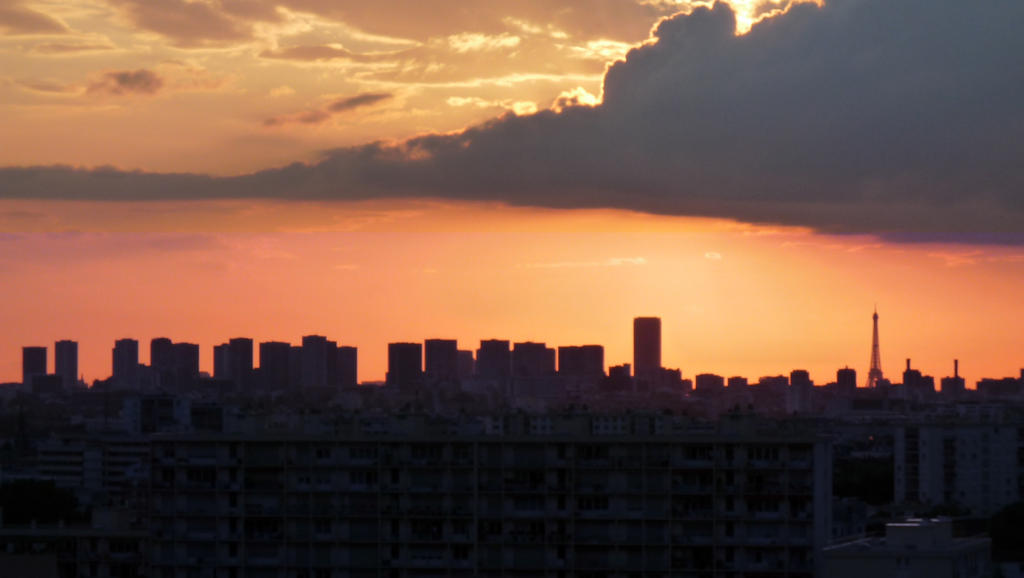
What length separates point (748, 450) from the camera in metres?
63.7

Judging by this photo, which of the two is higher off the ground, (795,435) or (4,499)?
(795,435)

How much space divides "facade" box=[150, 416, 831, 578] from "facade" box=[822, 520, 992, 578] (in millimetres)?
2708

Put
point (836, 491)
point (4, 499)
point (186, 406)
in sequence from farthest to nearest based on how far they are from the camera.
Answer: point (186, 406)
point (836, 491)
point (4, 499)

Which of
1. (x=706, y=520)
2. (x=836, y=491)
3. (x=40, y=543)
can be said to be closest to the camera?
(x=706, y=520)

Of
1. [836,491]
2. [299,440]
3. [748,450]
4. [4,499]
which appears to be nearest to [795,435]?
[748,450]

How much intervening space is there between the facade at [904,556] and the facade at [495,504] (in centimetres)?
271

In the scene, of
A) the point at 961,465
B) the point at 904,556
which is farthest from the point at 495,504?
the point at 961,465

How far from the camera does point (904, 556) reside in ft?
194

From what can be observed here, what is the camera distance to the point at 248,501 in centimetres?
6638

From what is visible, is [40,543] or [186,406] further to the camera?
[186,406]

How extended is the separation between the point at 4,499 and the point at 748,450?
2388 inches

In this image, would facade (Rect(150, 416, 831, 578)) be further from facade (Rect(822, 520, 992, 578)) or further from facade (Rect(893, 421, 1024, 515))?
facade (Rect(893, 421, 1024, 515))

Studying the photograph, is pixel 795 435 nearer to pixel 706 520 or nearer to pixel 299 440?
pixel 706 520

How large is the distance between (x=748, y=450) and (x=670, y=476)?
2.45 meters
